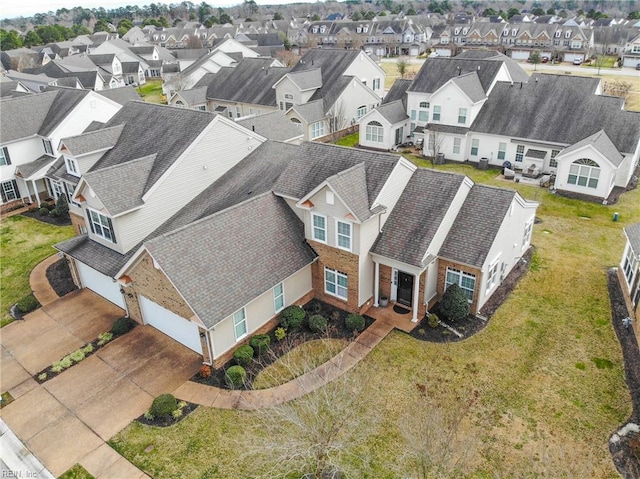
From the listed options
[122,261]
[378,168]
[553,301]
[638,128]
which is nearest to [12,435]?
[122,261]

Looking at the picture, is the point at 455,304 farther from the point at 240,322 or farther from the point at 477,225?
the point at 240,322

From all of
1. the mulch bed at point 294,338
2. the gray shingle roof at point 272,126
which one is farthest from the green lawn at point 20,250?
the gray shingle roof at point 272,126

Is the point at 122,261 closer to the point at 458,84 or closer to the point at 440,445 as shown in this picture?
the point at 440,445

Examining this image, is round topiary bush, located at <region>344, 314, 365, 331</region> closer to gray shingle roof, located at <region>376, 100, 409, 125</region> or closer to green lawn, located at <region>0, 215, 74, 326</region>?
green lawn, located at <region>0, 215, 74, 326</region>

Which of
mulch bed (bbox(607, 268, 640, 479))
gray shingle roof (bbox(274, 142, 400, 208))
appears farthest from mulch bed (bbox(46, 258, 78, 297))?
mulch bed (bbox(607, 268, 640, 479))

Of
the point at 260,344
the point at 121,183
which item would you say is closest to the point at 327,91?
the point at 121,183
